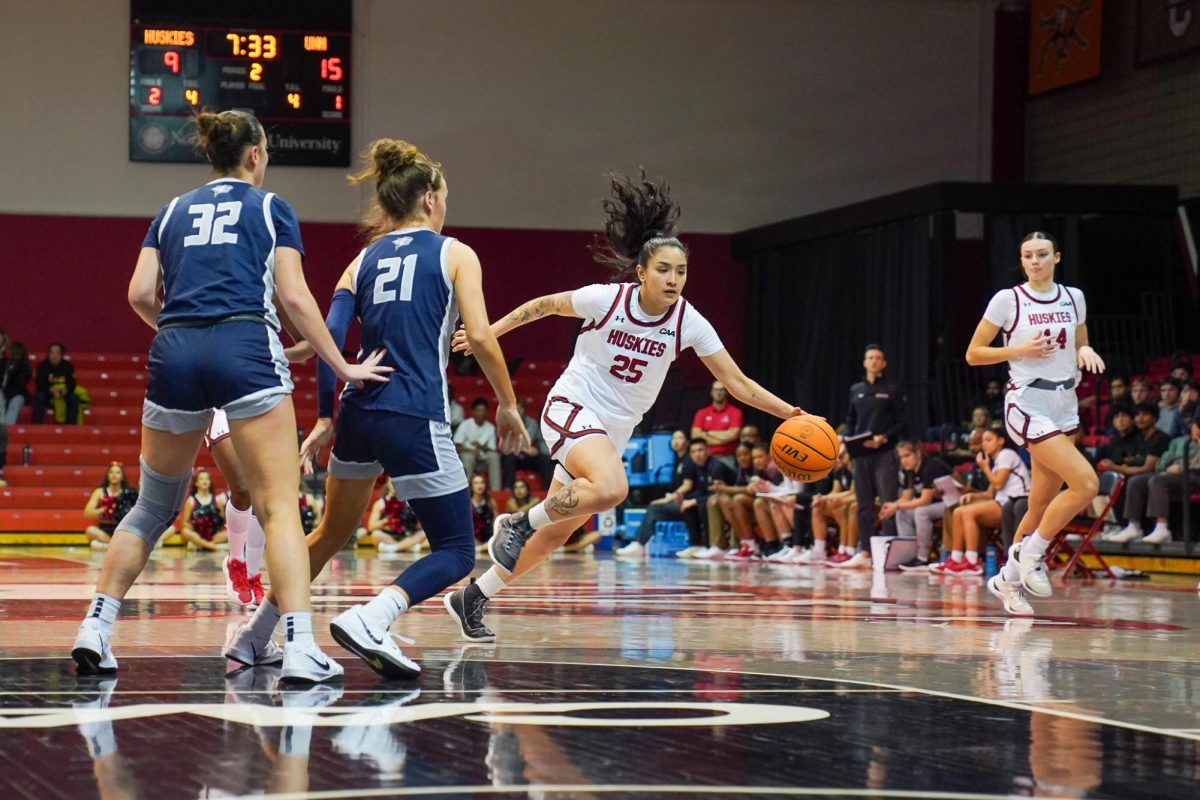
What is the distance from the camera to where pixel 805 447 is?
7.19m

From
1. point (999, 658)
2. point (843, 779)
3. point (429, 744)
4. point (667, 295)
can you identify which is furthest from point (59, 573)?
point (843, 779)

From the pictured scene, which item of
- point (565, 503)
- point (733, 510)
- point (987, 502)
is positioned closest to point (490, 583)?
point (565, 503)

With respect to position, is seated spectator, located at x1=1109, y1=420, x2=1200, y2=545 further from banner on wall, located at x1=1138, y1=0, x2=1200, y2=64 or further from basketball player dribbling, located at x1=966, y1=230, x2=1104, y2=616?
banner on wall, located at x1=1138, y1=0, x2=1200, y2=64

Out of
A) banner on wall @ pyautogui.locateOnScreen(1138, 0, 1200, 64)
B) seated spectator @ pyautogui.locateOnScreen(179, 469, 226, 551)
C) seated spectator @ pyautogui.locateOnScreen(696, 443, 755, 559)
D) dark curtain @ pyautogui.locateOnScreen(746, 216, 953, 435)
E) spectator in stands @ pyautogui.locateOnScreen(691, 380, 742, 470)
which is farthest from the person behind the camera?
banner on wall @ pyautogui.locateOnScreen(1138, 0, 1200, 64)

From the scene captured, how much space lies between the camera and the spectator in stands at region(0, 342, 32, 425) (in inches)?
822

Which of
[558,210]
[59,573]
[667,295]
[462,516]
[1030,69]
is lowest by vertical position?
[59,573]

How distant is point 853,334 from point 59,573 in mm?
12071

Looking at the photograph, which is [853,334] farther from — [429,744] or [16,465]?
[429,744]

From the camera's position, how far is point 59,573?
1220 cm

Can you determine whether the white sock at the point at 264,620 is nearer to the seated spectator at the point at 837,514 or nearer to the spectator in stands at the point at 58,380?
the seated spectator at the point at 837,514

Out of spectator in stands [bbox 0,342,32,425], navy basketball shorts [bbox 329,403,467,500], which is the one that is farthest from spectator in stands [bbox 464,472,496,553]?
navy basketball shorts [bbox 329,403,467,500]

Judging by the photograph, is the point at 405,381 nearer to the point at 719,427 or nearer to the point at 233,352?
the point at 233,352

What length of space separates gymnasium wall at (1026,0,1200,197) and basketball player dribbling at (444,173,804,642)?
1558cm

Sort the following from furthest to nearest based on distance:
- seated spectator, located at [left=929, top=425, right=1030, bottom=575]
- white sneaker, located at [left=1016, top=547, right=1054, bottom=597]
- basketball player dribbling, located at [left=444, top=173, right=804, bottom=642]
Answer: seated spectator, located at [left=929, top=425, right=1030, bottom=575] → white sneaker, located at [left=1016, top=547, right=1054, bottom=597] → basketball player dribbling, located at [left=444, top=173, right=804, bottom=642]
